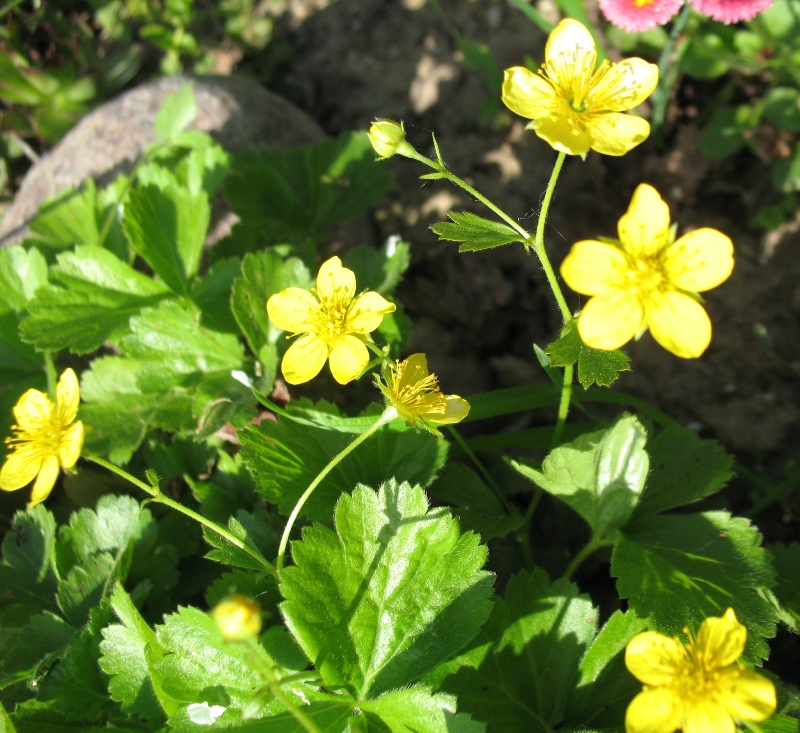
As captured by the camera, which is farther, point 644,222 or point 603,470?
point 603,470

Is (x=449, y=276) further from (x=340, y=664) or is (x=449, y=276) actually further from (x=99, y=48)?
(x=99, y=48)

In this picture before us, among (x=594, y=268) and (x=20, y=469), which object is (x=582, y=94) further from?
(x=20, y=469)

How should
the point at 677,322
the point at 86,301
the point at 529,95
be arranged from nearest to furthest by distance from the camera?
1. the point at 677,322
2. the point at 529,95
3. the point at 86,301

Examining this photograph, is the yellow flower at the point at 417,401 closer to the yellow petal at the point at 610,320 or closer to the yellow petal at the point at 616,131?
the yellow petal at the point at 610,320

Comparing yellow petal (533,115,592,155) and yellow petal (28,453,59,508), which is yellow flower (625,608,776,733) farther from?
yellow petal (28,453,59,508)

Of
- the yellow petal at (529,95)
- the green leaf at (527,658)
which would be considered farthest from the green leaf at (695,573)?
the yellow petal at (529,95)

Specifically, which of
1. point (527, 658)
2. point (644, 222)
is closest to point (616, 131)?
point (644, 222)

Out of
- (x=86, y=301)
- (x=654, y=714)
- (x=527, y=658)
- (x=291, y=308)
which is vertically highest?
(x=291, y=308)
